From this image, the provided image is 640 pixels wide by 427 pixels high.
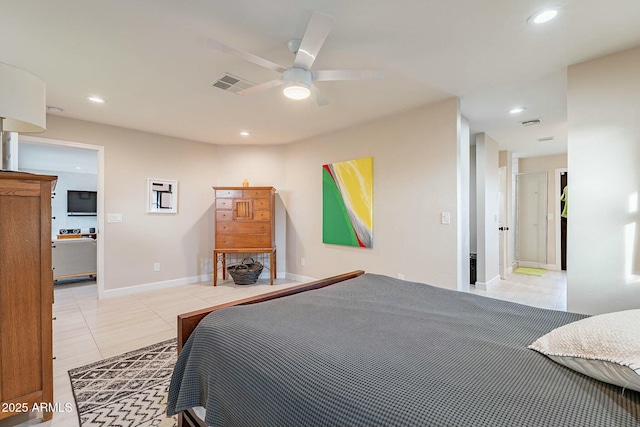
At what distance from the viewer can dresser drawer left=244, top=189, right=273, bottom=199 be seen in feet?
15.8

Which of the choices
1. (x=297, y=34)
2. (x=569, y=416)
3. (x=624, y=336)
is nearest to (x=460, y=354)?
(x=569, y=416)

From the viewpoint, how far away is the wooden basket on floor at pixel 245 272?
4.61 meters

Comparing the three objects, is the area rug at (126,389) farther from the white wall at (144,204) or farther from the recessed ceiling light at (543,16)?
the recessed ceiling light at (543,16)

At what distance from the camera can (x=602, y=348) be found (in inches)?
33.2

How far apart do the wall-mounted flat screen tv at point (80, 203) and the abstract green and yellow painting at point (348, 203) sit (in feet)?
22.2

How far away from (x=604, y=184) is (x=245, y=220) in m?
4.27

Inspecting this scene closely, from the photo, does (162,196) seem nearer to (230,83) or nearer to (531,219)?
(230,83)

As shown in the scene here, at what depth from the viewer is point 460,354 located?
1014 millimetres

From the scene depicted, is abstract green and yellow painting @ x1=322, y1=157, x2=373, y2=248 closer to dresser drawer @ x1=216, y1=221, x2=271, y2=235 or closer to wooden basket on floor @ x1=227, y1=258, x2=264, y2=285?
dresser drawer @ x1=216, y1=221, x2=271, y2=235

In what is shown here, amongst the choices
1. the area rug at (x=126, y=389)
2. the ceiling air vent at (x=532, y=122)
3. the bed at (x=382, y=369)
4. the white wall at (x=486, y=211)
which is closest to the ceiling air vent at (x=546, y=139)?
the white wall at (x=486, y=211)

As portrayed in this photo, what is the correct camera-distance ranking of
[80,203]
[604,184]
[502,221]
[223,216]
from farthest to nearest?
[80,203], [502,221], [223,216], [604,184]

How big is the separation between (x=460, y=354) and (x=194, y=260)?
4703 mm

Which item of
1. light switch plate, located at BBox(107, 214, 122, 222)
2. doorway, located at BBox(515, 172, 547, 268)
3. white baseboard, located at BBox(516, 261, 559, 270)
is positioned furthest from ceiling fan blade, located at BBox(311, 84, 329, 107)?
white baseboard, located at BBox(516, 261, 559, 270)

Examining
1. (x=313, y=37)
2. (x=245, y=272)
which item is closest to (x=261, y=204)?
(x=245, y=272)
